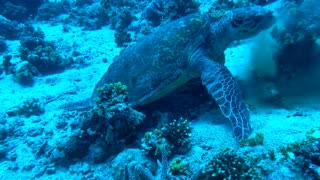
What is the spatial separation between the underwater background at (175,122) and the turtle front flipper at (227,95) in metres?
0.22

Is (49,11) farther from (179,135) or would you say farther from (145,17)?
(179,135)

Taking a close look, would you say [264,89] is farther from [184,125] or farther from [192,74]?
[184,125]

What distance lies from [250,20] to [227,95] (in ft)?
8.28

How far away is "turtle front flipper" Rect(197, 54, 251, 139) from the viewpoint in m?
4.80

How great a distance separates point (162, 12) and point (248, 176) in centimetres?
903

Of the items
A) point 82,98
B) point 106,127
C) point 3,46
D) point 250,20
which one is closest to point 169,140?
point 106,127

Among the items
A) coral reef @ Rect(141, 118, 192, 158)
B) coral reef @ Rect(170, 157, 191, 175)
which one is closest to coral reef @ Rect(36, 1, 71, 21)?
coral reef @ Rect(141, 118, 192, 158)

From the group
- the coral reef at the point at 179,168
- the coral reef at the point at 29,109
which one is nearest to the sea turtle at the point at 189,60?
the coral reef at the point at 179,168

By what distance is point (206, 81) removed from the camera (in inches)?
219

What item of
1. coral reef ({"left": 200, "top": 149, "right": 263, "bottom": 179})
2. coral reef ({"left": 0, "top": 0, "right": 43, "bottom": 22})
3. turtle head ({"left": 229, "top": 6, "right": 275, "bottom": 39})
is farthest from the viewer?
coral reef ({"left": 0, "top": 0, "right": 43, "bottom": 22})

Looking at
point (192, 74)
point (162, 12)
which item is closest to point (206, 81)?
point (192, 74)

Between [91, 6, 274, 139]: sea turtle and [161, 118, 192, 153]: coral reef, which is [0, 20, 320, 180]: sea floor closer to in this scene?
[161, 118, 192, 153]: coral reef

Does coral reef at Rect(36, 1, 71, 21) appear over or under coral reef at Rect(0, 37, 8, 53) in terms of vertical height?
over

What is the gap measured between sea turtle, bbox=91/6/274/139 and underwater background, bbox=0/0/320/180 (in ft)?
1.36
